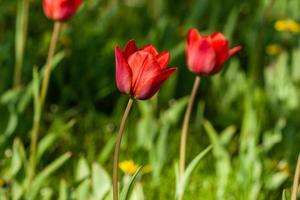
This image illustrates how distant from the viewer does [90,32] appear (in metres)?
2.86

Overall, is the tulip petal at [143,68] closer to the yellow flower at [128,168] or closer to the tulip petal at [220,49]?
the tulip petal at [220,49]

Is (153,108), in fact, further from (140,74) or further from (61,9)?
(140,74)

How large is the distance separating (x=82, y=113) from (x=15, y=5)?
2.86 ft

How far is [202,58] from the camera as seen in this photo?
1532 millimetres

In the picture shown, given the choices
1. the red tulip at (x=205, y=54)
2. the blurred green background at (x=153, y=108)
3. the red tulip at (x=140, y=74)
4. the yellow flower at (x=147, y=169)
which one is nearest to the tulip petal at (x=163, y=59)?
the red tulip at (x=140, y=74)

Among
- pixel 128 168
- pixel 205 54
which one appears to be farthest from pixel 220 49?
pixel 128 168

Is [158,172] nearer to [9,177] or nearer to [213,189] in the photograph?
[213,189]

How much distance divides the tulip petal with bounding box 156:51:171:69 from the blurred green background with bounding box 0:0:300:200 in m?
0.45

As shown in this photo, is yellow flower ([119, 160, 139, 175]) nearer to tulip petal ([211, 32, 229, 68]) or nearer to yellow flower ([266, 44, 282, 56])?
tulip petal ([211, 32, 229, 68])

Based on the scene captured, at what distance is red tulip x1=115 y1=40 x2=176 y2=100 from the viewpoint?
3.89 ft

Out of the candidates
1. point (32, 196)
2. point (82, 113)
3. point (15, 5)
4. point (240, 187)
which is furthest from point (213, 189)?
point (15, 5)

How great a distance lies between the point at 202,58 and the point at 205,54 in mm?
12

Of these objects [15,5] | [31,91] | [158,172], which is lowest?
[158,172]

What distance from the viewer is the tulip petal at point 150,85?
119 centimetres
